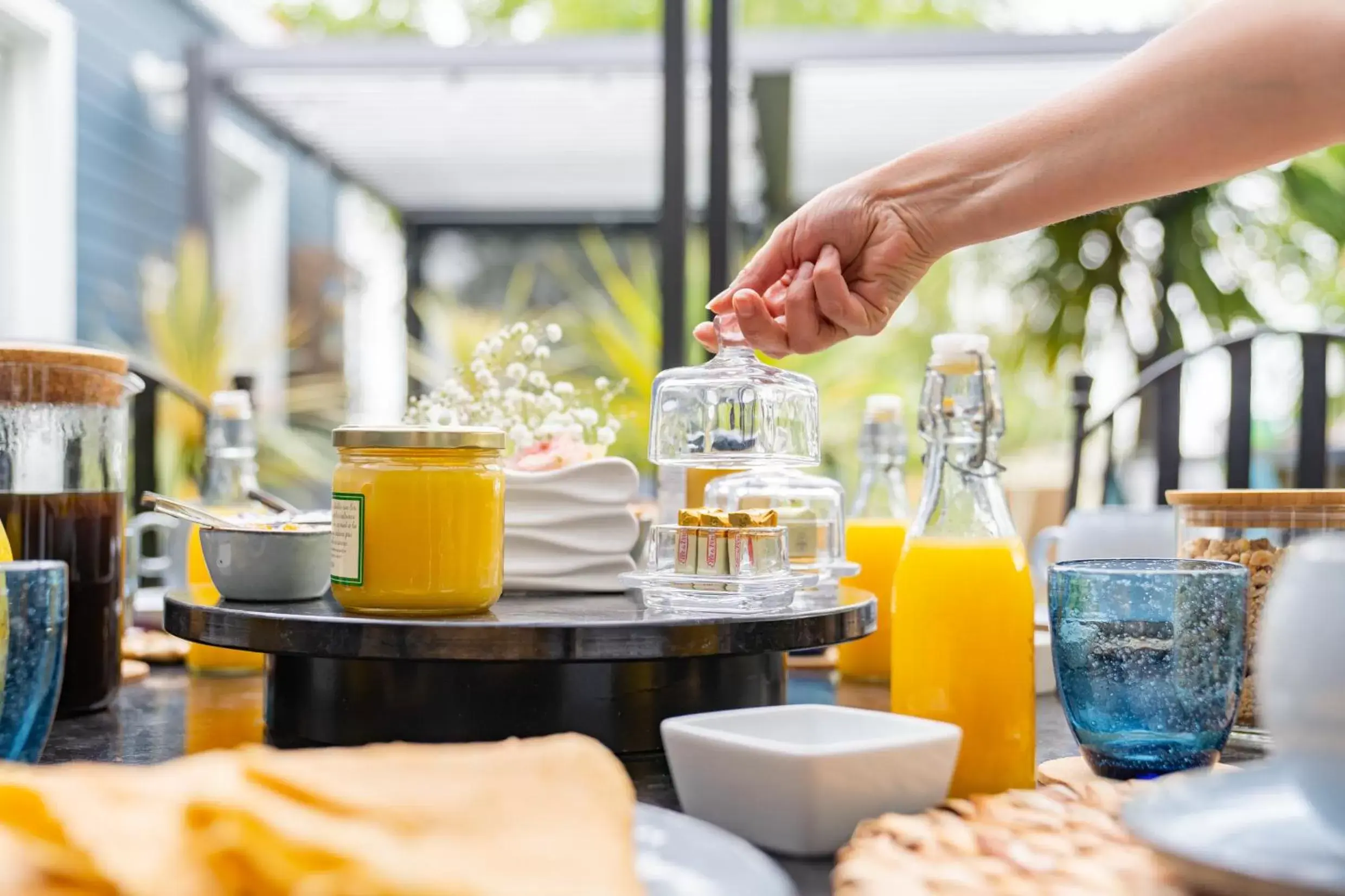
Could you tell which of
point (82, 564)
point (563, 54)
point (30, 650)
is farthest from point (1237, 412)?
point (563, 54)

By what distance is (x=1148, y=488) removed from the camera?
6559 millimetres

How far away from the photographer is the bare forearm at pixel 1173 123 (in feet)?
2.89

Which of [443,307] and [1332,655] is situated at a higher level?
[443,307]

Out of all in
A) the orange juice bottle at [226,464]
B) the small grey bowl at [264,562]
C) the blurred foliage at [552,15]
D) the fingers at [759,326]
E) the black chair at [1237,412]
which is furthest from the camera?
the blurred foliage at [552,15]

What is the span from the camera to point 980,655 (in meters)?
0.81

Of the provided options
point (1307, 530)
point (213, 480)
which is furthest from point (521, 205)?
point (1307, 530)

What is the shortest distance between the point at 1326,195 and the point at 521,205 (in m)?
4.87

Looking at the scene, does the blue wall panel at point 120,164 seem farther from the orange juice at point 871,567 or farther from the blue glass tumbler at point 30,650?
the blue glass tumbler at point 30,650

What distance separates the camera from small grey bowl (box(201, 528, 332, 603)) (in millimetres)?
1046

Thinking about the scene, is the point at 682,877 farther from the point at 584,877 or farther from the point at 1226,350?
the point at 1226,350

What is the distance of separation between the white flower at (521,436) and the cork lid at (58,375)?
1.24 ft

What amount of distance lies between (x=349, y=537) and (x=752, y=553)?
1.04 ft

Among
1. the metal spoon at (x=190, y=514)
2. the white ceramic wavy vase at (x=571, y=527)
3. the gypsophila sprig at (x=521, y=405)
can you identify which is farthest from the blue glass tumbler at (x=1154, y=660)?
the metal spoon at (x=190, y=514)

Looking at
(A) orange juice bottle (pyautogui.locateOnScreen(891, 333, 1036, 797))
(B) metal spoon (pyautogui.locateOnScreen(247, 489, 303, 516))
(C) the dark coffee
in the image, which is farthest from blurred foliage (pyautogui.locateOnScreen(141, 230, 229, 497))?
(A) orange juice bottle (pyautogui.locateOnScreen(891, 333, 1036, 797))
